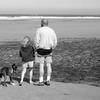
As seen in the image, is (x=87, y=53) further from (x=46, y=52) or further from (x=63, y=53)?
(x=46, y=52)

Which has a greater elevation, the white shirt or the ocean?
→ the white shirt

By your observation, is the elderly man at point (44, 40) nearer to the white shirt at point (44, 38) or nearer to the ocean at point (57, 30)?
the white shirt at point (44, 38)

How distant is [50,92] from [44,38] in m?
1.49

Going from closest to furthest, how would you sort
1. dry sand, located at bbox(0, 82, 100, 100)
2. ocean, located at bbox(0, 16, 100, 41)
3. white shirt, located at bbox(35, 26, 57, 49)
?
1. dry sand, located at bbox(0, 82, 100, 100)
2. white shirt, located at bbox(35, 26, 57, 49)
3. ocean, located at bbox(0, 16, 100, 41)

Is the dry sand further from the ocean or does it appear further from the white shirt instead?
the ocean

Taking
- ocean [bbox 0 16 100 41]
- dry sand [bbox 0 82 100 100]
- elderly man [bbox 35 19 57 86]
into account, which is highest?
elderly man [bbox 35 19 57 86]

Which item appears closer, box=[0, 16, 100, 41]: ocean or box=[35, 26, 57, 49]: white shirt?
box=[35, 26, 57, 49]: white shirt

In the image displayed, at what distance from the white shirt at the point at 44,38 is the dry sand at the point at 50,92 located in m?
1.15

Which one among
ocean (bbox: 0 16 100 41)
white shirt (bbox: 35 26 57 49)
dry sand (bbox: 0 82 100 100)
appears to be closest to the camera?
dry sand (bbox: 0 82 100 100)

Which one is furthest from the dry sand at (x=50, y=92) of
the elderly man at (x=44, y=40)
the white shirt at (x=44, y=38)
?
the white shirt at (x=44, y=38)

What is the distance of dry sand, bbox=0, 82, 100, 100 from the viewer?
821 centimetres

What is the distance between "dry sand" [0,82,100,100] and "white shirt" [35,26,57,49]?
115cm

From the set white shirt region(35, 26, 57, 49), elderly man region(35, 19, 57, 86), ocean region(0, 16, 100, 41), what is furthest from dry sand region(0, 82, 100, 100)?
ocean region(0, 16, 100, 41)

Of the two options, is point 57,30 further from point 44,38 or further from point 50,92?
point 50,92
